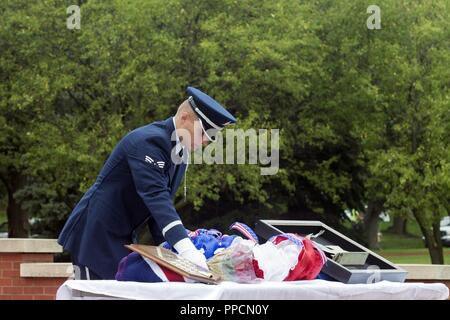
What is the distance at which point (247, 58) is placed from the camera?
771 inches

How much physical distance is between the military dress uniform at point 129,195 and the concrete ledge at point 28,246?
6.22m

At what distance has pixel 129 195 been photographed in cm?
462

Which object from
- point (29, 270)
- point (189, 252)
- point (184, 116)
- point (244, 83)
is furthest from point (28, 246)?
point (244, 83)

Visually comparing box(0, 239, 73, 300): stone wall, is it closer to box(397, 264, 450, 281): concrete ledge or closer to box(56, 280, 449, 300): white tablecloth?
box(397, 264, 450, 281): concrete ledge

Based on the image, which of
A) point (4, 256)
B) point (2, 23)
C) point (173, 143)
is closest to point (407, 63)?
point (2, 23)

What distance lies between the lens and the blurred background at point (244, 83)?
63.4 ft

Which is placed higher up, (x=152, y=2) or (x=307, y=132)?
(x=152, y=2)

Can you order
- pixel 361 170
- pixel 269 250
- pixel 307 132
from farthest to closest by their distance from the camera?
pixel 361 170 < pixel 307 132 < pixel 269 250

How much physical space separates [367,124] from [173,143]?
1721 cm

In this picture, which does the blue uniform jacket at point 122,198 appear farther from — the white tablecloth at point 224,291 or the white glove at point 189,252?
the white tablecloth at point 224,291
